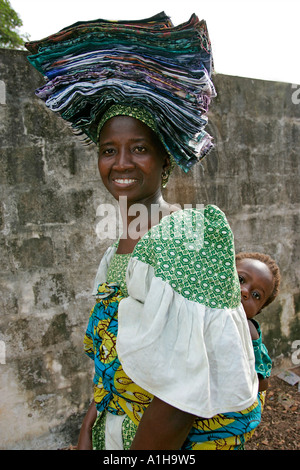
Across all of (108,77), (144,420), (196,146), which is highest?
(108,77)

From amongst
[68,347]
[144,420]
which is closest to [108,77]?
[144,420]

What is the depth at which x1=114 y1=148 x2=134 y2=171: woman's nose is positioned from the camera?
52.2 inches

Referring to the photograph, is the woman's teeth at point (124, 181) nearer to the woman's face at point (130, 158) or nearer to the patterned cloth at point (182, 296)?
the woman's face at point (130, 158)

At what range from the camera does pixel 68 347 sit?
2834 millimetres

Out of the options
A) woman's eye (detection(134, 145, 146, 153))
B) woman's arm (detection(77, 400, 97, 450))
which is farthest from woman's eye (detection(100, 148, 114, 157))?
woman's arm (detection(77, 400, 97, 450))

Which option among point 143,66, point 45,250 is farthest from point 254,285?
point 45,250

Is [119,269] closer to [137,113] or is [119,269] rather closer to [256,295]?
[137,113]

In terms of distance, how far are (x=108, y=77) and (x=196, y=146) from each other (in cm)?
41

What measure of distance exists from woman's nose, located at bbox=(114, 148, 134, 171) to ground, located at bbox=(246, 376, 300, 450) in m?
2.88

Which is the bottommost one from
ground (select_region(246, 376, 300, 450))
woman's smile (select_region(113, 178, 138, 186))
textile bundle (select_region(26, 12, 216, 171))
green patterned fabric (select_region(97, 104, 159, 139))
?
ground (select_region(246, 376, 300, 450))

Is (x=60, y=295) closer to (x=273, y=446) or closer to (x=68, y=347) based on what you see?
(x=68, y=347)

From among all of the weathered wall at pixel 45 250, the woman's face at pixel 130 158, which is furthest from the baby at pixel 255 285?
the weathered wall at pixel 45 250

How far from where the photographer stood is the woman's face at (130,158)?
52.2 inches

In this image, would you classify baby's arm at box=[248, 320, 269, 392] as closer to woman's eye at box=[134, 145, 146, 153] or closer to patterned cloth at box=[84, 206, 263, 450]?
patterned cloth at box=[84, 206, 263, 450]
